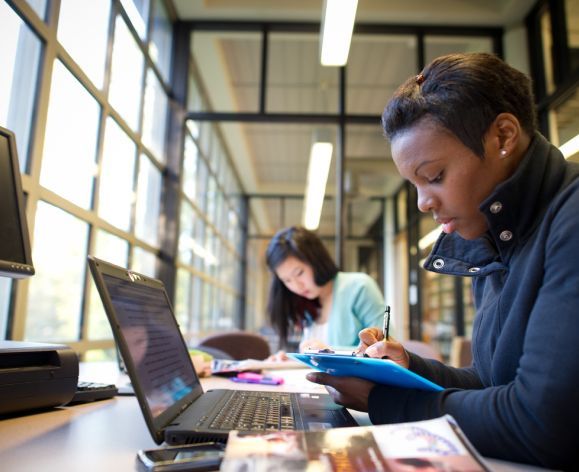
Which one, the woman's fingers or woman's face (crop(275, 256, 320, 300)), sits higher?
woman's face (crop(275, 256, 320, 300))

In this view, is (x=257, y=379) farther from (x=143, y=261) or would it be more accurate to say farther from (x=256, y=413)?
(x=143, y=261)

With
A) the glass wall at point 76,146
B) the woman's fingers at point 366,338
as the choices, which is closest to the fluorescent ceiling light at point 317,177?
the glass wall at point 76,146

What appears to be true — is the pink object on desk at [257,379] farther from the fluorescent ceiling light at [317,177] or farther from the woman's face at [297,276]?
the fluorescent ceiling light at [317,177]

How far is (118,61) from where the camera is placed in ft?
8.48

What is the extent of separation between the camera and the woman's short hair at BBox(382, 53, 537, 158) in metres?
0.81

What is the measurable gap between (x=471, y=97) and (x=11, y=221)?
889 millimetres

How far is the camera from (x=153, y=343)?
0.84m

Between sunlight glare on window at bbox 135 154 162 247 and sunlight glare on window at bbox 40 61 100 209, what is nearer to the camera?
sunlight glare on window at bbox 40 61 100 209

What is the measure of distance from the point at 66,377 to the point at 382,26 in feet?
12.5

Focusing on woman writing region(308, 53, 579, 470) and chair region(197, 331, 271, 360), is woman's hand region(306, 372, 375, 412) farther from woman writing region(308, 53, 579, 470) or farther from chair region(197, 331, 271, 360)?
chair region(197, 331, 271, 360)

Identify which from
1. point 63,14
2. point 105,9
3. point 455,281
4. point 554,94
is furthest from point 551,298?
point 455,281

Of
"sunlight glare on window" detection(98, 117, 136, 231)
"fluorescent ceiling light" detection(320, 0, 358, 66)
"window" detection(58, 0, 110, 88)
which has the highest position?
"fluorescent ceiling light" detection(320, 0, 358, 66)

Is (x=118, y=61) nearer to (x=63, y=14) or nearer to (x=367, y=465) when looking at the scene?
(x=63, y=14)

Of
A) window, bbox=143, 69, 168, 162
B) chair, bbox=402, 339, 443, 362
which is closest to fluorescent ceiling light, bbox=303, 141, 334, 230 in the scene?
window, bbox=143, 69, 168, 162
